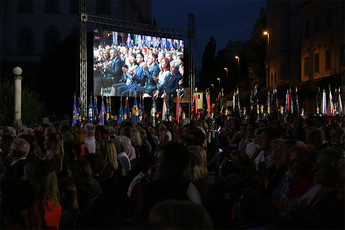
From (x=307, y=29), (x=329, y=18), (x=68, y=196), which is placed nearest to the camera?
(x=68, y=196)

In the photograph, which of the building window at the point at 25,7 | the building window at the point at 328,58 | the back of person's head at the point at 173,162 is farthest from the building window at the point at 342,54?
the building window at the point at 25,7

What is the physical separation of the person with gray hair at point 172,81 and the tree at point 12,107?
10.2 metres

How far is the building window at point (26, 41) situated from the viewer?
5756cm

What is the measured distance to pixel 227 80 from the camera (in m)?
81.9

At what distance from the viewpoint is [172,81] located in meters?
37.6

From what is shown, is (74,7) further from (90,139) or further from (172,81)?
(90,139)

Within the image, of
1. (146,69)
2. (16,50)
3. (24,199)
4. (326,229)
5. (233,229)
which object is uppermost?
(16,50)

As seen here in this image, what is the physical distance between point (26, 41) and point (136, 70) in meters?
27.7

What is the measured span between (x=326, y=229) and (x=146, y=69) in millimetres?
32983

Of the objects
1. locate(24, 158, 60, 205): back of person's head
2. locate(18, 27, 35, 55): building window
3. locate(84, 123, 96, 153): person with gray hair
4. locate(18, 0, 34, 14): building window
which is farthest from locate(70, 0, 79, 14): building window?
locate(24, 158, 60, 205): back of person's head

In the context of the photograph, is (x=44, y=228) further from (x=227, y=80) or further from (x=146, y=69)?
(x=227, y=80)

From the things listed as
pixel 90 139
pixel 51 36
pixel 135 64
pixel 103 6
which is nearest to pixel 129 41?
pixel 135 64

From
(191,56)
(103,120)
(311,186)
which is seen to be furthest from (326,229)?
(191,56)

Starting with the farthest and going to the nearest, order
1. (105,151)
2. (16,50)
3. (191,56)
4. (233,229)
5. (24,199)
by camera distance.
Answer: (16,50) → (191,56) → (105,151) → (233,229) → (24,199)
